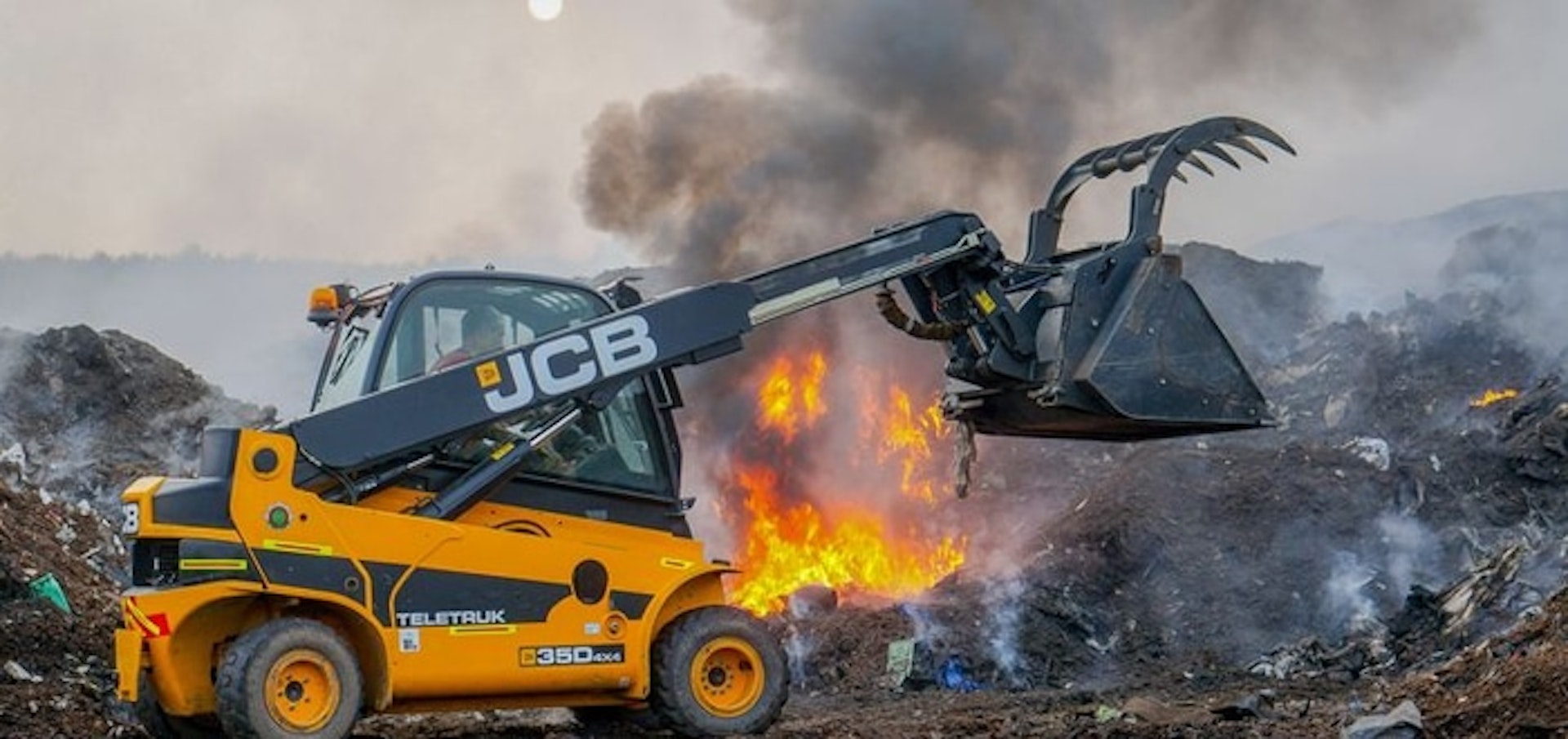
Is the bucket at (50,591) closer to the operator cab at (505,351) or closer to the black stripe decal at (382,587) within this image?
the operator cab at (505,351)

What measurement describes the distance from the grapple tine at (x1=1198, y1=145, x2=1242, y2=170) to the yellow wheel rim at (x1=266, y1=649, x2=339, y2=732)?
556cm

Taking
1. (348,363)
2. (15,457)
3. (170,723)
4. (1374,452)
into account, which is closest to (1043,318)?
(348,363)

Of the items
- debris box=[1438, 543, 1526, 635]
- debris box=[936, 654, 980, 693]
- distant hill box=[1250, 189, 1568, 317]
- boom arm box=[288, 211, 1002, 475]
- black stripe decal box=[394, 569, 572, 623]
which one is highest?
distant hill box=[1250, 189, 1568, 317]

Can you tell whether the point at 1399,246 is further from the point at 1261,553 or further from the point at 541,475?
the point at 541,475

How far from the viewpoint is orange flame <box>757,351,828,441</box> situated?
19297mm

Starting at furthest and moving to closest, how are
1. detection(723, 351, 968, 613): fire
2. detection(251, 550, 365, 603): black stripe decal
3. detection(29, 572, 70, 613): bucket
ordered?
detection(723, 351, 968, 613): fire → detection(29, 572, 70, 613): bucket → detection(251, 550, 365, 603): black stripe decal

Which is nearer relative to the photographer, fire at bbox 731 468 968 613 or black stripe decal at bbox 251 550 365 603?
black stripe decal at bbox 251 550 365 603

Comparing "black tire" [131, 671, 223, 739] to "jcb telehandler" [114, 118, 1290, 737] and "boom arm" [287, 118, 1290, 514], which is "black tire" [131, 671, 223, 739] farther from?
"boom arm" [287, 118, 1290, 514]

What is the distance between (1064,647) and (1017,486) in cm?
616

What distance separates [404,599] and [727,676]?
1736mm

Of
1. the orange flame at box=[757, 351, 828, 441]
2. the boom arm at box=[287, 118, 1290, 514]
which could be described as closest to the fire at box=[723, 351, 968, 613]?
the orange flame at box=[757, 351, 828, 441]

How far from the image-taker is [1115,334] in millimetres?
8781

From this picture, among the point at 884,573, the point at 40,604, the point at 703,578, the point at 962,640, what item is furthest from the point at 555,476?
the point at 884,573

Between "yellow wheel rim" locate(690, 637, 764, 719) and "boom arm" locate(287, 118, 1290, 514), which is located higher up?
"boom arm" locate(287, 118, 1290, 514)
